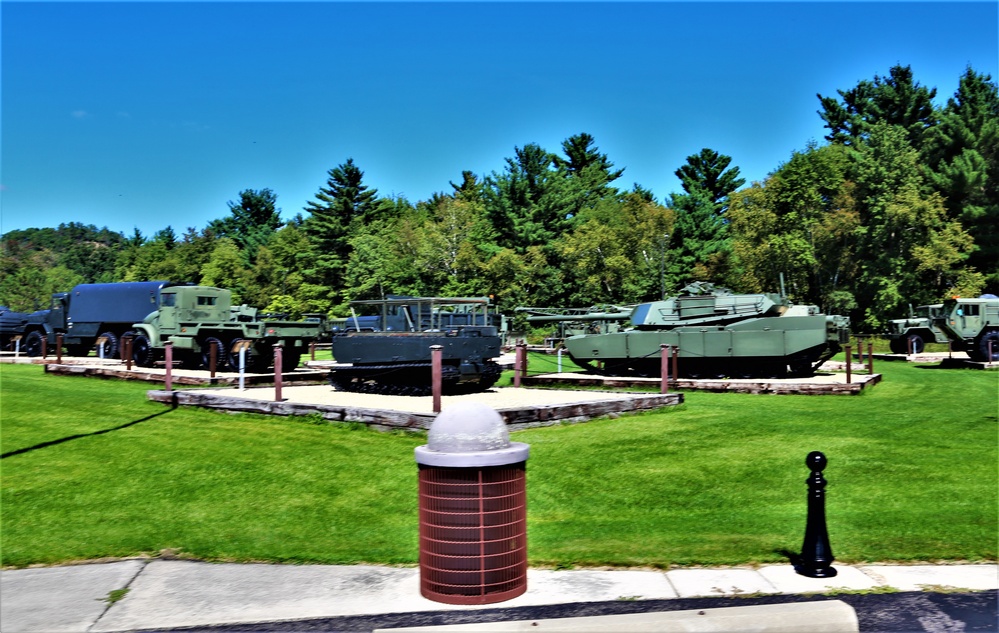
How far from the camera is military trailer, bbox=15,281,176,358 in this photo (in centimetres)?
2894

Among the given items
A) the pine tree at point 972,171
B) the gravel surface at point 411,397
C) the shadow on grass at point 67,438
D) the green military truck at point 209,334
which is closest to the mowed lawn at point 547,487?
the shadow on grass at point 67,438

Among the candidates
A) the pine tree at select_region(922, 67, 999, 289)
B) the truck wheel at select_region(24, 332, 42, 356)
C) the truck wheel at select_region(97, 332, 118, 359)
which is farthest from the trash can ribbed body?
the pine tree at select_region(922, 67, 999, 289)

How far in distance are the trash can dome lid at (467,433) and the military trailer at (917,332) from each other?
31996mm

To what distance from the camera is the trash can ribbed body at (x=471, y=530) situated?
5555mm

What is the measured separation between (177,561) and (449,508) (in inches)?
101

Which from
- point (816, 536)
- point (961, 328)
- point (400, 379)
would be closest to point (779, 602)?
point (816, 536)

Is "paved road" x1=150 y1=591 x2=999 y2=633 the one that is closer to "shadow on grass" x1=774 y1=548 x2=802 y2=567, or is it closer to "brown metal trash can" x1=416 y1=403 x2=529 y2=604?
"brown metal trash can" x1=416 y1=403 x2=529 y2=604

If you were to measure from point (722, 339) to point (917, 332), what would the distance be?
1528cm

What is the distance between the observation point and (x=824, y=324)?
22.6m

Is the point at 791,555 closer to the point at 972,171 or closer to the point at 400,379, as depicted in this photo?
the point at 400,379

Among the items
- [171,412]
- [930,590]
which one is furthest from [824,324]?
[930,590]

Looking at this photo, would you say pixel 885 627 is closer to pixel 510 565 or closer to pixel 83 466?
pixel 510 565

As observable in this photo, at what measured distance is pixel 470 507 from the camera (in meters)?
5.55

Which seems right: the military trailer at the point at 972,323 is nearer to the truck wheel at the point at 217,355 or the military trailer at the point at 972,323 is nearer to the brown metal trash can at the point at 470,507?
the truck wheel at the point at 217,355
